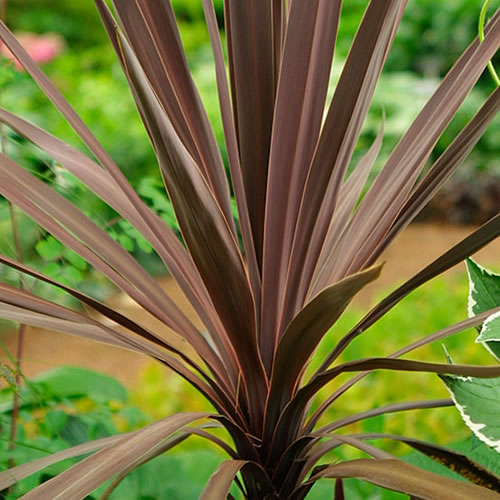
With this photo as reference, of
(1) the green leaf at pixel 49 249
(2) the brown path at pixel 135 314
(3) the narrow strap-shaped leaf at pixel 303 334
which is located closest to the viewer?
(3) the narrow strap-shaped leaf at pixel 303 334

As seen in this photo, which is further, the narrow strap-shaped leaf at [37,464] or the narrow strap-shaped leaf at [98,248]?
the narrow strap-shaped leaf at [98,248]

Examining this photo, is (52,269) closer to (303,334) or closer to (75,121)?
(75,121)

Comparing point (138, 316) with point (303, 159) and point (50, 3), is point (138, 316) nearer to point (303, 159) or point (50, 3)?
point (303, 159)

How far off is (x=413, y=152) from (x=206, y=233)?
23cm

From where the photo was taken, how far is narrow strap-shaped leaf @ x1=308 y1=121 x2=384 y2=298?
615 mm

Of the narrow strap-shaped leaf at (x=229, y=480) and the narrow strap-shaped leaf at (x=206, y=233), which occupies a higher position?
the narrow strap-shaped leaf at (x=206, y=233)

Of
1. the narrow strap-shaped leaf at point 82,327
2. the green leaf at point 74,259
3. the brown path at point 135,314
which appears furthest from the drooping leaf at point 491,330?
the brown path at point 135,314

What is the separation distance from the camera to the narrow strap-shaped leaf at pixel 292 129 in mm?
539

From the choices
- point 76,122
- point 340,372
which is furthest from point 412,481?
point 76,122

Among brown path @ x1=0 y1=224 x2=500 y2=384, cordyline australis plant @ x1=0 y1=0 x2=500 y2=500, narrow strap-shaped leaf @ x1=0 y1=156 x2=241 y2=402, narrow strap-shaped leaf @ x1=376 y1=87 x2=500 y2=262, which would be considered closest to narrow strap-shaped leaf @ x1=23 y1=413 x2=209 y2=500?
cordyline australis plant @ x1=0 y1=0 x2=500 y2=500

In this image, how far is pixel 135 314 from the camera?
394cm

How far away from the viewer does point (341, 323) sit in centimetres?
214

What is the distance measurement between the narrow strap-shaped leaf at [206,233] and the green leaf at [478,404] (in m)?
0.15

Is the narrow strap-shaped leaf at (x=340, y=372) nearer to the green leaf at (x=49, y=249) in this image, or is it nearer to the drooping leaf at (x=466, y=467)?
the drooping leaf at (x=466, y=467)
